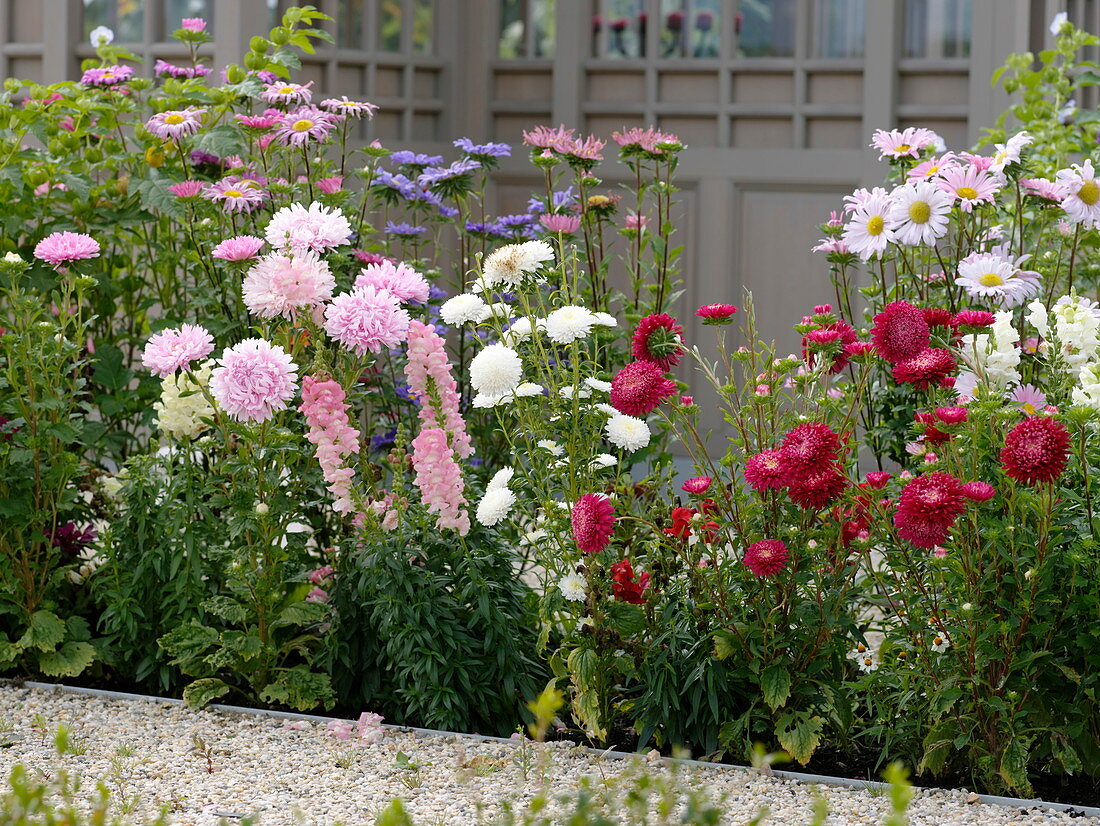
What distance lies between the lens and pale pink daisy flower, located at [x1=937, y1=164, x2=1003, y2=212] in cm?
301

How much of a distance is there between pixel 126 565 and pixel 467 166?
1.28m

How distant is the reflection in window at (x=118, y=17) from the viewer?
518 cm

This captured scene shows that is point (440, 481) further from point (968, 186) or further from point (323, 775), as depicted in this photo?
point (968, 186)

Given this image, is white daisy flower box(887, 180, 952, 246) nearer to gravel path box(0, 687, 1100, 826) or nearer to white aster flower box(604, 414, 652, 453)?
white aster flower box(604, 414, 652, 453)

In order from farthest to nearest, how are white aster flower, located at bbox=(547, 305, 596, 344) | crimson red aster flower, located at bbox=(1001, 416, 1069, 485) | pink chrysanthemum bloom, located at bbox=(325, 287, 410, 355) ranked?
pink chrysanthemum bloom, located at bbox=(325, 287, 410, 355) < white aster flower, located at bbox=(547, 305, 596, 344) < crimson red aster flower, located at bbox=(1001, 416, 1069, 485)

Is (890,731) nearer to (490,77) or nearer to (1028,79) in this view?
(1028,79)

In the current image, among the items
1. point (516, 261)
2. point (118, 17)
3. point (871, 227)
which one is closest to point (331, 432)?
point (516, 261)

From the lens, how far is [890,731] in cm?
252

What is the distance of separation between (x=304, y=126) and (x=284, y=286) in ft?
2.49

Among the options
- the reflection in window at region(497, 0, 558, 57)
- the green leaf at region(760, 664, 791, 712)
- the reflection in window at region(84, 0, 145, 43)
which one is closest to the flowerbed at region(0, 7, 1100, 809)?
the green leaf at region(760, 664, 791, 712)

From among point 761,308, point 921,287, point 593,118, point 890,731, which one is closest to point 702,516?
point 890,731

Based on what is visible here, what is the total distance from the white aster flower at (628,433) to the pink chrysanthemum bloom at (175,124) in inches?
59.1

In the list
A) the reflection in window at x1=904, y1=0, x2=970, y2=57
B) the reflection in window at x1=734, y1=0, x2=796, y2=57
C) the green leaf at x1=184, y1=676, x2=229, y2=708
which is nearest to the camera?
the green leaf at x1=184, y1=676, x2=229, y2=708

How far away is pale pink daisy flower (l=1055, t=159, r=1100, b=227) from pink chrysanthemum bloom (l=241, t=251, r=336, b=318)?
1.59 meters
